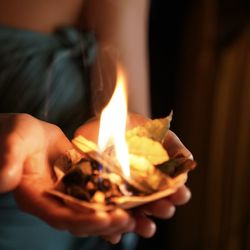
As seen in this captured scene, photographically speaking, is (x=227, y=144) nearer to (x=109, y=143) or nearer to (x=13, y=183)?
(x=109, y=143)

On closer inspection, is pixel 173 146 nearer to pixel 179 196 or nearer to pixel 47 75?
pixel 179 196

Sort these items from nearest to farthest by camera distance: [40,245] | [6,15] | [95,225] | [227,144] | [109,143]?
1. [95,225]
2. [109,143]
3. [40,245]
4. [6,15]
5. [227,144]

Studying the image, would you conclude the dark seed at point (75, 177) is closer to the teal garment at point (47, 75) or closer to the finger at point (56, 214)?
the finger at point (56, 214)

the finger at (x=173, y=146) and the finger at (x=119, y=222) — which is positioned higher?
the finger at (x=173, y=146)

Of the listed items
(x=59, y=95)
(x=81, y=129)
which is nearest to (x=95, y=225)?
(x=81, y=129)

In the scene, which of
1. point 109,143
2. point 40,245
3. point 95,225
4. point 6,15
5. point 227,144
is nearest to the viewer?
point 95,225

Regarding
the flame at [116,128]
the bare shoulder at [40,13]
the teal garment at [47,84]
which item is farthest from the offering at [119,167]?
the bare shoulder at [40,13]

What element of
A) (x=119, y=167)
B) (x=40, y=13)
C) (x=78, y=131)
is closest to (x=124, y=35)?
(x=40, y=13)
